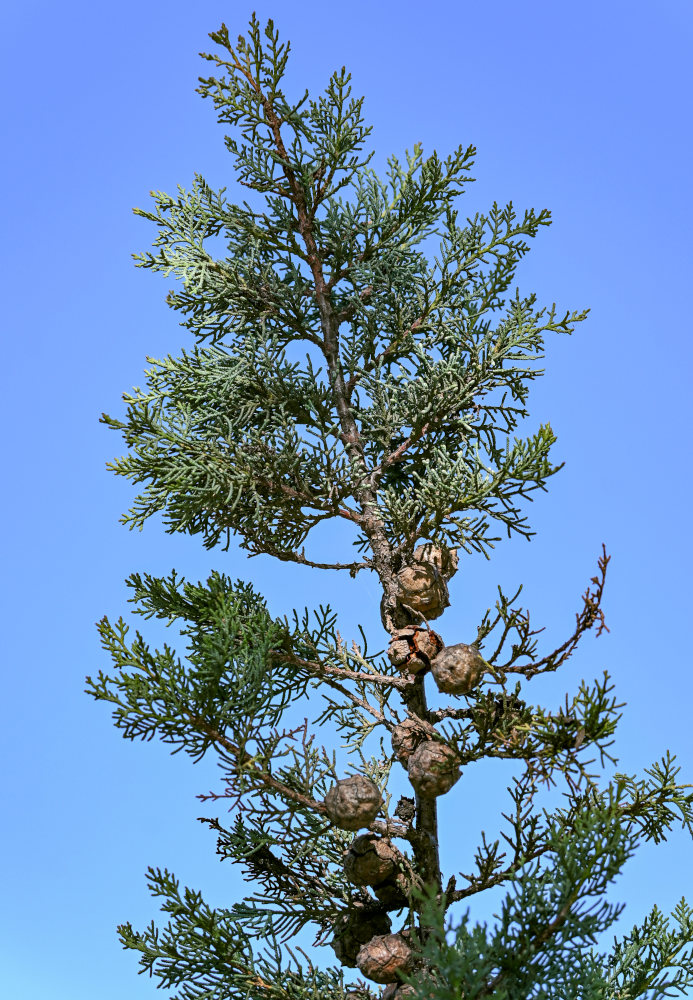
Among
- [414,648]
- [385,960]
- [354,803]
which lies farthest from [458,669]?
[385,960]

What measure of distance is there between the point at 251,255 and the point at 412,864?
417 cm

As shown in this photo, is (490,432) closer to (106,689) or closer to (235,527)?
(235,527)

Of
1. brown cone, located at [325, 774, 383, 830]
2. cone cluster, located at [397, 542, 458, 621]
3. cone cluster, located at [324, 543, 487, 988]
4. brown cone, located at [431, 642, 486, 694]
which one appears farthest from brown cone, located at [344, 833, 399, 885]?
cone cluster, located at [397, 542, 458, 621]

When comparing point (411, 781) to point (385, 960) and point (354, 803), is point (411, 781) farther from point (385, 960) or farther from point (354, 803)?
point (385, 960)

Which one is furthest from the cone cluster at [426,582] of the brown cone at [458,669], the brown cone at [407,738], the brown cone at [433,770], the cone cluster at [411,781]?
the brown cone at [433,770]

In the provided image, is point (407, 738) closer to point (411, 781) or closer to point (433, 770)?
point (411, 781)

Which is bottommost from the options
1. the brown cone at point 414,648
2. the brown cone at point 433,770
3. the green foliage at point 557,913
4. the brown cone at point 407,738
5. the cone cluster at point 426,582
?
the green foliage at point 557,913

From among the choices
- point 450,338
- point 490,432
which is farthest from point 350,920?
point 450,338

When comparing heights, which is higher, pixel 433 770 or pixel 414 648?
pixel 414 648

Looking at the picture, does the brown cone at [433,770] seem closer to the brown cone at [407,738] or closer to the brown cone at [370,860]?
the brown cone at [407,738]

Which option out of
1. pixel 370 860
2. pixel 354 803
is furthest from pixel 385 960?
pixel 354 803

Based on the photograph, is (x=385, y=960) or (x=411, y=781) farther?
(x=411, y=781)

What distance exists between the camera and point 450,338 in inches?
282

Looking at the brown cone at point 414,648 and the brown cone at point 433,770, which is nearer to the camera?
the brown cone at point 433,770
